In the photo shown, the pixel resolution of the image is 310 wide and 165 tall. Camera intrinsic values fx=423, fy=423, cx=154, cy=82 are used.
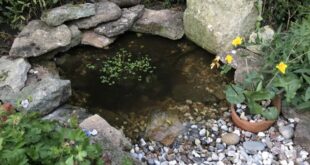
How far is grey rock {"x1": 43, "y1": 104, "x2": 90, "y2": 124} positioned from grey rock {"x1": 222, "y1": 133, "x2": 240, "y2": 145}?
3.51 feet

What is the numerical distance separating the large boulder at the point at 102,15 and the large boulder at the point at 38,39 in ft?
0.67

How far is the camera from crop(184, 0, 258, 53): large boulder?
3699 millimetres

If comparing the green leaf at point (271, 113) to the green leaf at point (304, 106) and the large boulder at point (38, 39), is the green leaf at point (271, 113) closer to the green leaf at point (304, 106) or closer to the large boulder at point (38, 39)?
the green leaf at point (304, 106)

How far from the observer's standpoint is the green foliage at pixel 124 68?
3.76 m

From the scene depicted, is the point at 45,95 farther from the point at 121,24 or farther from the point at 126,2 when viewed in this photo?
the point at 126,2

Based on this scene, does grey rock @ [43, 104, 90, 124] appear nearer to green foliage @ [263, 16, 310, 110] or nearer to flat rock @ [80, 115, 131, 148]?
flat rock @ [80, 115, 131, 148]

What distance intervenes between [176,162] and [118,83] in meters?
1.00

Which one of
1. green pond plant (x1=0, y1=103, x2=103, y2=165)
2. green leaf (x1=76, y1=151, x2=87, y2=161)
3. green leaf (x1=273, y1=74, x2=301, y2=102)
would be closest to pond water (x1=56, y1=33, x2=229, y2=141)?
green leaf (x1=273, y1=74, x2=301, y2=102)

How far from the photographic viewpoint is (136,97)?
11.8 ft

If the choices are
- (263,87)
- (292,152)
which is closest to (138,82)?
(263,87)

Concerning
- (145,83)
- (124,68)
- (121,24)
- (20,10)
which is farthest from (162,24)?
(20,10)

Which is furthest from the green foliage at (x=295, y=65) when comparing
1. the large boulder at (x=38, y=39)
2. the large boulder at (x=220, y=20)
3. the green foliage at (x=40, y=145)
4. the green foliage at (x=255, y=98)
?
the large boulder at (x=38, y=39)

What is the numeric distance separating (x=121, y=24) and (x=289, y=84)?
5.89 ft

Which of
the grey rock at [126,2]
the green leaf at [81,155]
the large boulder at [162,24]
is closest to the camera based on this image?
the green leaf at [81,155]
